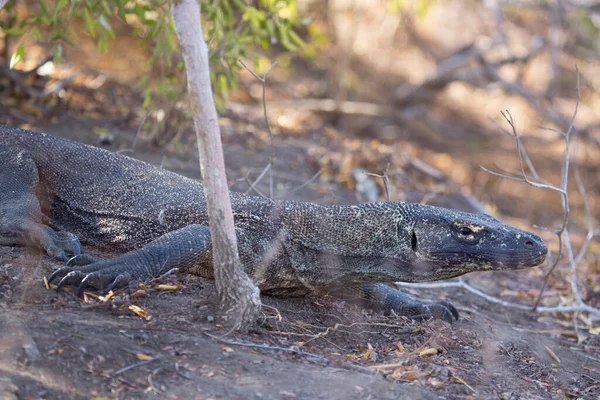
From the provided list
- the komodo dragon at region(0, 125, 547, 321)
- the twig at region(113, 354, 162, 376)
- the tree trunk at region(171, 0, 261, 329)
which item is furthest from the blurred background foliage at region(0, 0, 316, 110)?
the twig at region(113, 354, 162, 376)

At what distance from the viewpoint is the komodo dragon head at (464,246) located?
161 inches

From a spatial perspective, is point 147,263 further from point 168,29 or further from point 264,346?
point 168,29

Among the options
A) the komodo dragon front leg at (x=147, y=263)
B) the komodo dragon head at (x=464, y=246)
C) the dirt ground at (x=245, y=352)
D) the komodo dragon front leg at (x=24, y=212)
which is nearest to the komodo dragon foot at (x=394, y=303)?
the dirt ground at (x=245, y=352)

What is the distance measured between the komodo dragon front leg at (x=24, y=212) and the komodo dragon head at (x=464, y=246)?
2.01 metres

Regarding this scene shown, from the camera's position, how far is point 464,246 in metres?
4.14

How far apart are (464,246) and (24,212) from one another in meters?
2.63

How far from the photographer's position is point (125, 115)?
770 centimetres

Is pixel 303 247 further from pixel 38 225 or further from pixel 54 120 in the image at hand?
pixel 54 120

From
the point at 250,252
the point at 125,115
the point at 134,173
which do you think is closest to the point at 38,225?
the point at 134,173

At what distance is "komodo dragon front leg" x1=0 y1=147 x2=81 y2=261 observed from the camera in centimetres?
412

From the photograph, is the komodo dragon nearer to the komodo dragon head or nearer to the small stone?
the komodo dragon head

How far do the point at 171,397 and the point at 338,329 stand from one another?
1500 mm

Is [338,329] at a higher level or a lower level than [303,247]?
lower

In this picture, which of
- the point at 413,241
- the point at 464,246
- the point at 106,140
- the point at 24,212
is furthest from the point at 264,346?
the point at 106,140
